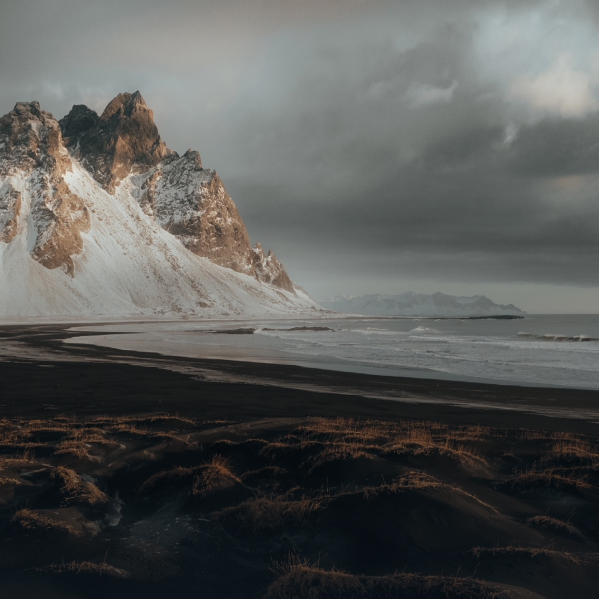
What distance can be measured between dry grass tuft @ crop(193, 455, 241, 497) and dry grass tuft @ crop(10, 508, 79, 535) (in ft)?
6.14

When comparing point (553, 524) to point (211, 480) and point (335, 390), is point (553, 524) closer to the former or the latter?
point (211, 480)

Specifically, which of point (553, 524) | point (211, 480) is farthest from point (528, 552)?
point (211, 480)

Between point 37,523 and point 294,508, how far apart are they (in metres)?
3.52

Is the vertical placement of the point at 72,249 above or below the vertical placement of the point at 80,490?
above

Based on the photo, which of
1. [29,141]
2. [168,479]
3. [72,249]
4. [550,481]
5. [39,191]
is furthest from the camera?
[29,141]

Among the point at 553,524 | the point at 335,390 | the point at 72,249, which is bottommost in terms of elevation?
the point at 335,390

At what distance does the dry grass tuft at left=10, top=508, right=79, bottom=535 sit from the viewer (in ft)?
20.1

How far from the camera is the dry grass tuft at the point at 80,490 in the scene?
709 centimetres

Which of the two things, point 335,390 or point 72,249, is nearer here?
point 335,390

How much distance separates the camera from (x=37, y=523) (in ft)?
20.3

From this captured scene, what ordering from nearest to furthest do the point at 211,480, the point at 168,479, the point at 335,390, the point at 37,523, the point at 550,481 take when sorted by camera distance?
the point at 37,523 → the point at 211,480 → the point at 550,481 → the point at 168,479 → the point at 335,390

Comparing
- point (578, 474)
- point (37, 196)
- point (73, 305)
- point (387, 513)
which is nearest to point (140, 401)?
point (387, 513)

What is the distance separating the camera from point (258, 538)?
20.3 ft

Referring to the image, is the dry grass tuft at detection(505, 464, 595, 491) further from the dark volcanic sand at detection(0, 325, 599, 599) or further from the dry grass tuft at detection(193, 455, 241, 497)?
the dry grass tuft at detection(193, 455, 241, 497)
